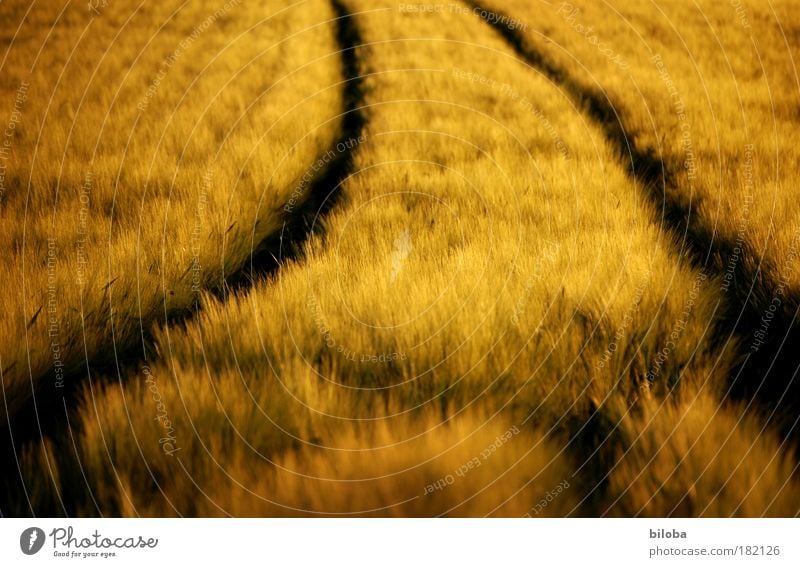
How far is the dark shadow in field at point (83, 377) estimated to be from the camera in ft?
2.86

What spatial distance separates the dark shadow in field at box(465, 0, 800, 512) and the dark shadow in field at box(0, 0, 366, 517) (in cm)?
83

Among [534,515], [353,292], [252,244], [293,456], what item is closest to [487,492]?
[534,515]

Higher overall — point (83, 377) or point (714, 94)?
point (714, 94)

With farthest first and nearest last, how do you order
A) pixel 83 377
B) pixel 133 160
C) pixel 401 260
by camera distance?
pixel 133 160 < pixel 401 260 < pixel 83 377

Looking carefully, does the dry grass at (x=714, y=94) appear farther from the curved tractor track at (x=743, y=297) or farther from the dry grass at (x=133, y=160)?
the dry grass at (x=133, y=160)

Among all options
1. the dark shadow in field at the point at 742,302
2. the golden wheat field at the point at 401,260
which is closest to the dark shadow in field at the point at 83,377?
the golden wheat field at the point at 401,260

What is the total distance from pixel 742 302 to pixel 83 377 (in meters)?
1.50

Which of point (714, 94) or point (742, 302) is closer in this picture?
point (742, 302)

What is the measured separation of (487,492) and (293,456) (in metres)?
0.37

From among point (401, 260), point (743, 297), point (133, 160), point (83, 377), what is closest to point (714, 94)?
point (743, 297)

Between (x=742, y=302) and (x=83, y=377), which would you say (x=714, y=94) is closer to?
(x=742, y=302)

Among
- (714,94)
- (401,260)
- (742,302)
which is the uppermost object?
(714,94)

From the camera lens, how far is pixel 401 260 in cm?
112

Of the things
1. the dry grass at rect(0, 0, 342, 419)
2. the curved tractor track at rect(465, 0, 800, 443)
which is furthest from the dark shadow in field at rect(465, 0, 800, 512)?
the dry grass at rect(0, 0, 342, 419)
